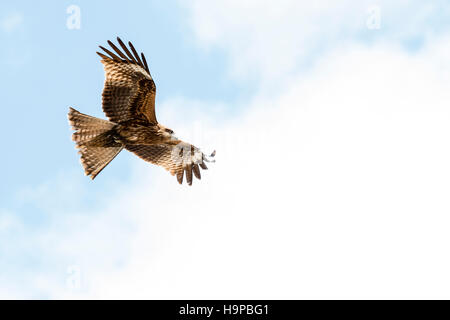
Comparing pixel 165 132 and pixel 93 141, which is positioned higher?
pixel 165 132

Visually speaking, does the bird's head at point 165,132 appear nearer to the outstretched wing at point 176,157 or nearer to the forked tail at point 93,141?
the outstretched wing at point 176,157

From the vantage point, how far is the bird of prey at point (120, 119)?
14555 millimetres

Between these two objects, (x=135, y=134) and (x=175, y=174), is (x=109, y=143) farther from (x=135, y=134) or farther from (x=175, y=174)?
(x=175, y=174)

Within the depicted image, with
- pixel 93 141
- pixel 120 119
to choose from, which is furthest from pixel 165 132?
pixel 93 141

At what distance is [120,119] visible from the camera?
14891 millimetres

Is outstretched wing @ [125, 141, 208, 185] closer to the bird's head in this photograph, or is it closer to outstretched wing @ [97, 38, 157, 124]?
the bird's head

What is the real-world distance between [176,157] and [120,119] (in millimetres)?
2279

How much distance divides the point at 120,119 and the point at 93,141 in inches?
32.8

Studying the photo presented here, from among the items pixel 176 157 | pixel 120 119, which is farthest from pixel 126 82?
pixel 176 157

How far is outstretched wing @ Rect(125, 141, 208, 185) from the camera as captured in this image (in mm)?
16375

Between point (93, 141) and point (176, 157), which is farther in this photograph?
point (176, 157)

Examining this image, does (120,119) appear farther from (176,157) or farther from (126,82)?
(176,157)
